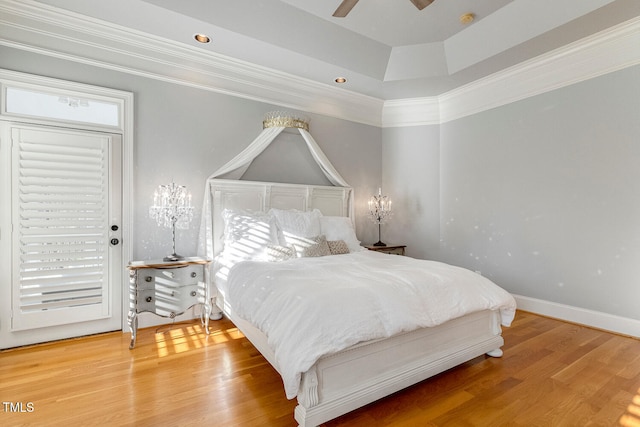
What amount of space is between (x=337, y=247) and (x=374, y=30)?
8.15 ft

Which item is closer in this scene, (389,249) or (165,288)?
(165,288)

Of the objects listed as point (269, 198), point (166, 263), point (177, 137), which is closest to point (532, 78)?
point (269, 198)

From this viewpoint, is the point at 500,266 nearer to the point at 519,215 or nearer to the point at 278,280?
the point at 519,215

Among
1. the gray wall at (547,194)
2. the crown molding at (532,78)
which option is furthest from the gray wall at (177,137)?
the gray wall at (547,194)

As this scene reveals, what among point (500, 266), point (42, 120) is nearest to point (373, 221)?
point (500, 266)

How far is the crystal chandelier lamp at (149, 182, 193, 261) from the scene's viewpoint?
10.5 ft

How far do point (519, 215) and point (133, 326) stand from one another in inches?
178

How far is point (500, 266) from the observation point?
4062 millimetres

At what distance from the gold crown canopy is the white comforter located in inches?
77.7

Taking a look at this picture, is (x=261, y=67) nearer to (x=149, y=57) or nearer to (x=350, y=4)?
(x=149, y=57)

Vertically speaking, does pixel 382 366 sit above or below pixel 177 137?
below

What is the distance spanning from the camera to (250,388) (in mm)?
2102

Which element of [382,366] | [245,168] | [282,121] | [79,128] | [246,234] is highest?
[282,121]

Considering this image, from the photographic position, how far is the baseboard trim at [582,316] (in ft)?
9.81
